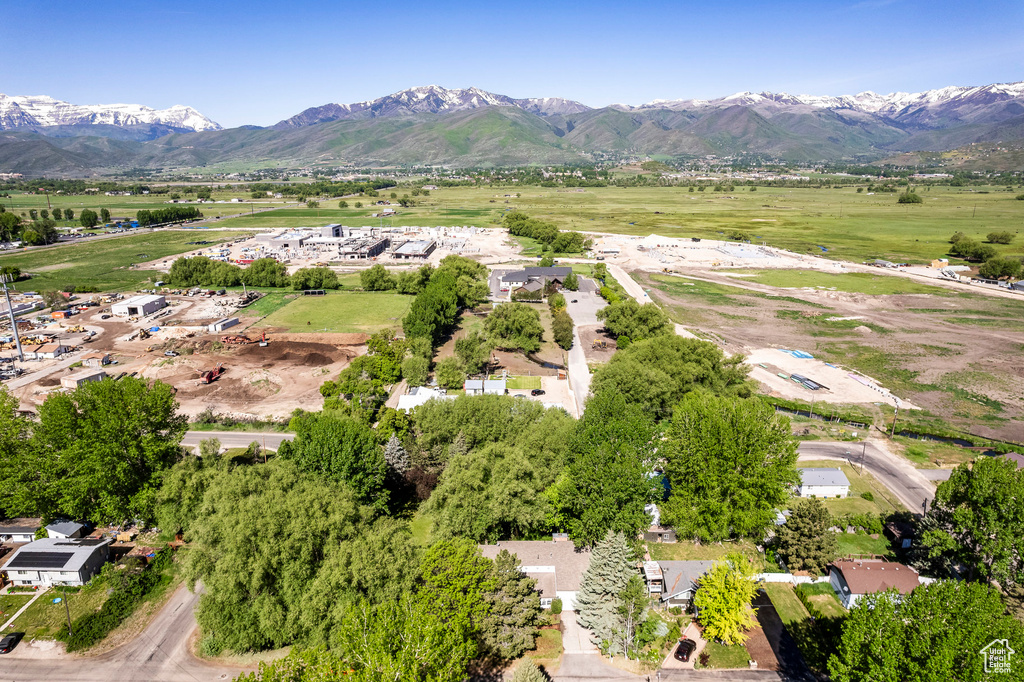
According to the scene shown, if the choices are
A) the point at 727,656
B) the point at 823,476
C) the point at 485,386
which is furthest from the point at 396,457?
the point at 823,476

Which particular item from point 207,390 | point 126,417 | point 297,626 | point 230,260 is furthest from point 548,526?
point 230,260

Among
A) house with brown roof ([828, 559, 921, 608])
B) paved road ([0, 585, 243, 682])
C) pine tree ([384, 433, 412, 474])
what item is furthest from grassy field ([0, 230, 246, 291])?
house with brown roof ([828, 559, 921, 608])

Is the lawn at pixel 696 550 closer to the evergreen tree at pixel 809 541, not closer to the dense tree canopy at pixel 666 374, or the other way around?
the evergreen tree at pixel 809 541

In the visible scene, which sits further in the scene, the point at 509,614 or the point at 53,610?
the point at 53,610

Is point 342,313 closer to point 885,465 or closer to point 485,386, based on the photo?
point 485,386

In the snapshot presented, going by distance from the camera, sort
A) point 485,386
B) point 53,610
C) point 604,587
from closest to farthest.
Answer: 1. point 604,587
2. point 53,610
3. point 485,386

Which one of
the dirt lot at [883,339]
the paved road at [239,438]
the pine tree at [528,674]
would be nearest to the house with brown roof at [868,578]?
the pine tree at [528,674]
